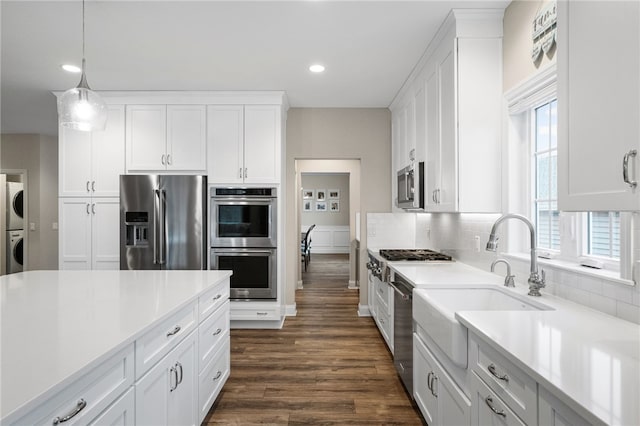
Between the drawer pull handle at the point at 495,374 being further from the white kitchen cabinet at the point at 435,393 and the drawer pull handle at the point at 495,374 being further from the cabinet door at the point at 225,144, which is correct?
the cabinet door at the point at 225,144

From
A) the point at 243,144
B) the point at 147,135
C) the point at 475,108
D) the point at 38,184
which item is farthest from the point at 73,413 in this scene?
the point at 38,184

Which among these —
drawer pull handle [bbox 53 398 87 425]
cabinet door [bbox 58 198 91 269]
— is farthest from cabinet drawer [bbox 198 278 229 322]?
cabinet door [bbox 58 198 91 269]

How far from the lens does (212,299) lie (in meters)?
2.40

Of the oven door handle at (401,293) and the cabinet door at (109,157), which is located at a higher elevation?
the cabinet door at (109,157)

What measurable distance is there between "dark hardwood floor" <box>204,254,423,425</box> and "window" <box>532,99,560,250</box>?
1407mm

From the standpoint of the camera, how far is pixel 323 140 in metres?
4.77

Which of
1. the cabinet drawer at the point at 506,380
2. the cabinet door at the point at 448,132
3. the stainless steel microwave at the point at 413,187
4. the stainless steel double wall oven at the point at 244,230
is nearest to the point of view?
the cabinet drawer at the point at 506,380

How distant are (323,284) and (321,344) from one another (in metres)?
3.14

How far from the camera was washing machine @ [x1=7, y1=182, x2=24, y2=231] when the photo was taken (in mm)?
6336

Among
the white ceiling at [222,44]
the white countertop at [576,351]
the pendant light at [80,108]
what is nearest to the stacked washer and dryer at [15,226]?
the white ceiling at [222,44]

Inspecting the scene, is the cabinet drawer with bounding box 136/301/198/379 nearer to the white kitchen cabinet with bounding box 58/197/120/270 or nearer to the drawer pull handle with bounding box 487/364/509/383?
the drawer pull handle with bounding box 487/364/509/383

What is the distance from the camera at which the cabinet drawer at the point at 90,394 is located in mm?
927

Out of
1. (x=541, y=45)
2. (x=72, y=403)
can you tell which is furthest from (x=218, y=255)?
(x=541, y=45)

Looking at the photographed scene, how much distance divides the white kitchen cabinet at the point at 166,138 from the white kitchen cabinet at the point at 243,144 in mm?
129
